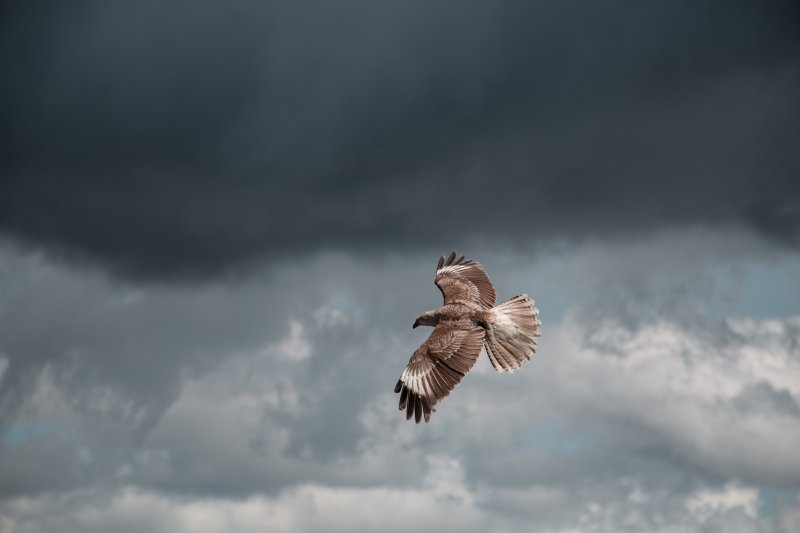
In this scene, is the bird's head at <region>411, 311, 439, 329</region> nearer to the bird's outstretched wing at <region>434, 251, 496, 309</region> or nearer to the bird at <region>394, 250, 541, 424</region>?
the bird at <region>394, 250, 541, 424</region>

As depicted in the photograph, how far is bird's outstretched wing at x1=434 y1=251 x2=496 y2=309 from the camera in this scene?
46.2 metres

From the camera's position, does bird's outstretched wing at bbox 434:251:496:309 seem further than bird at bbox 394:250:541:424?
Yes

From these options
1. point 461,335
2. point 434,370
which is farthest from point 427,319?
point 434,370

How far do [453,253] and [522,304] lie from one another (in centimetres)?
770

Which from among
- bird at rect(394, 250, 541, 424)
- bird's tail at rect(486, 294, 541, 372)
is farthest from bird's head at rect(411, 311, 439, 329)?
bird's tail at rect(486, 294, 541, 372)

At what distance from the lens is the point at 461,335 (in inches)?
1555

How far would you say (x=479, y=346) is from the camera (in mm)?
→ 39375

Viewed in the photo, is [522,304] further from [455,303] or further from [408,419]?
[408,419]

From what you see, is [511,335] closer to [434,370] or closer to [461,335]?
[461,335]

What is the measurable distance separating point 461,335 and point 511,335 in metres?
2.79

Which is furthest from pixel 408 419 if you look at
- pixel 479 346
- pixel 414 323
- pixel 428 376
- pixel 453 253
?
pixel 453 253

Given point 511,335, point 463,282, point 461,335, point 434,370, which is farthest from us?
point 463,282

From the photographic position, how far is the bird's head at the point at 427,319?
4219 centimetres

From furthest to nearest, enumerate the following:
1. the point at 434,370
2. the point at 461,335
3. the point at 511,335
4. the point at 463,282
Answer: the point at 463,282
the point at 511,335
the point at 461,335
the point at 434,370
